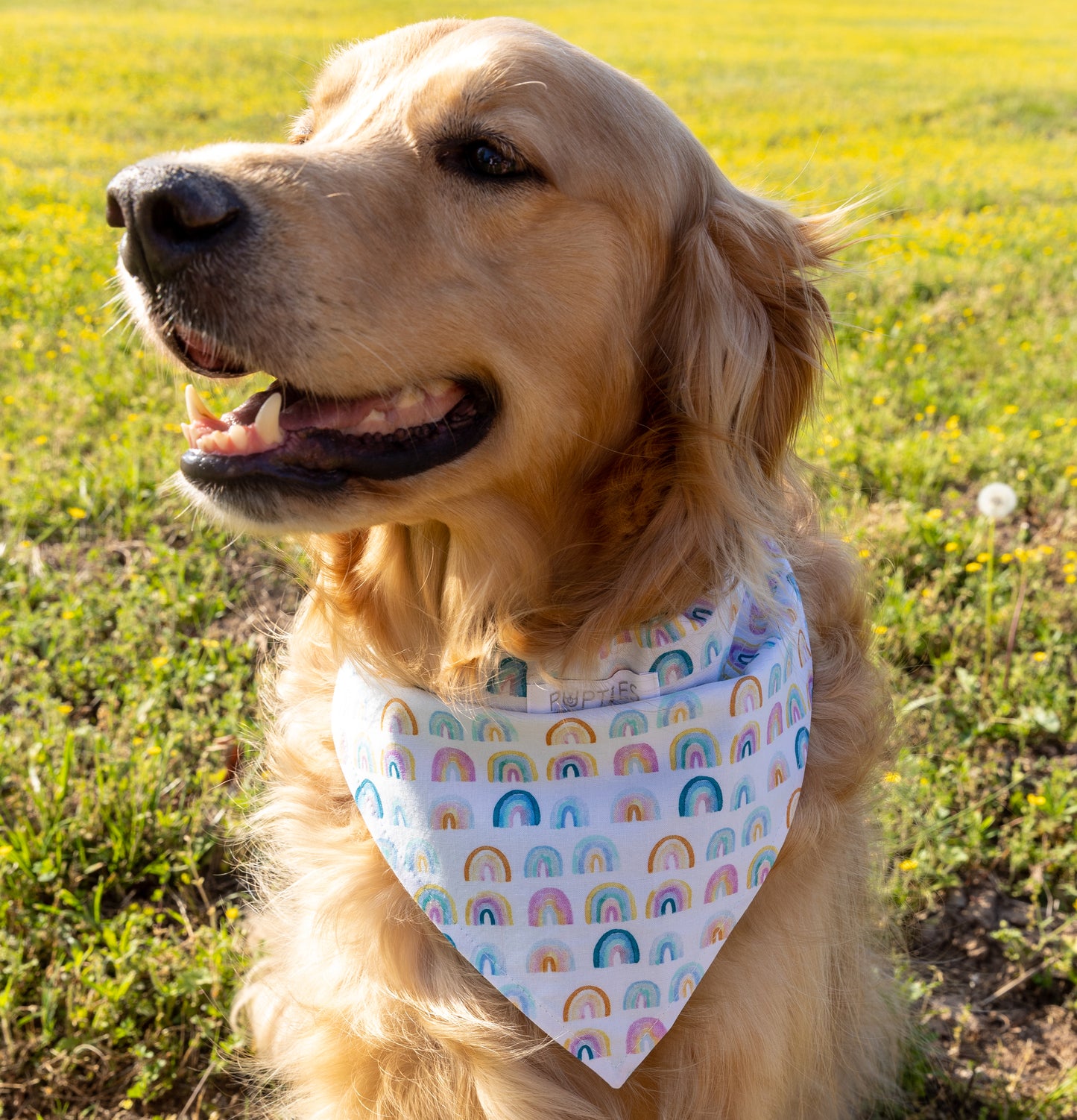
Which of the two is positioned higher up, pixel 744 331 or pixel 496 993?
pixel 744 331

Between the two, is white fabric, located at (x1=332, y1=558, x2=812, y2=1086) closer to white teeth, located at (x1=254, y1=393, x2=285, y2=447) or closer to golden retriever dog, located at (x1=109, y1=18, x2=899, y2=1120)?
golden retriever dog, located at (x1=109, y1=18, x2=899, y2=1120)

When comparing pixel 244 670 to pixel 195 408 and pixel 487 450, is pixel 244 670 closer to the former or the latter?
pixel 195 408

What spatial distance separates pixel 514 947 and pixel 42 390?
4137 millimetres

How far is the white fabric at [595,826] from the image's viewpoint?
2.06m

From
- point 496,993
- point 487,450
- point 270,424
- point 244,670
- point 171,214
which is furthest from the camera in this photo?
point 244,670

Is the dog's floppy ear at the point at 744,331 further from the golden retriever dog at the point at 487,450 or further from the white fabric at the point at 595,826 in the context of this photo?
the white fabric at the point at 595,826

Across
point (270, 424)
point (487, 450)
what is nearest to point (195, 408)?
point (270, 424)

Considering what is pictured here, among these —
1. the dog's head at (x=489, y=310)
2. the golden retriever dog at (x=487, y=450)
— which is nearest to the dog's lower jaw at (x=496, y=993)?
the golden retriever dog at (x=487, y=450)

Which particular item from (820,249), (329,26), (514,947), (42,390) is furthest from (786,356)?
(329,26)

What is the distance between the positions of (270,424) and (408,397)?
0.86 feet

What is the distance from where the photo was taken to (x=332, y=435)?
75.3 inches

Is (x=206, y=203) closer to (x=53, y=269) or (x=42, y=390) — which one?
(x=42, y=390)

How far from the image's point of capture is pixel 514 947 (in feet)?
6.75

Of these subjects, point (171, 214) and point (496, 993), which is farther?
point (496, 993)
